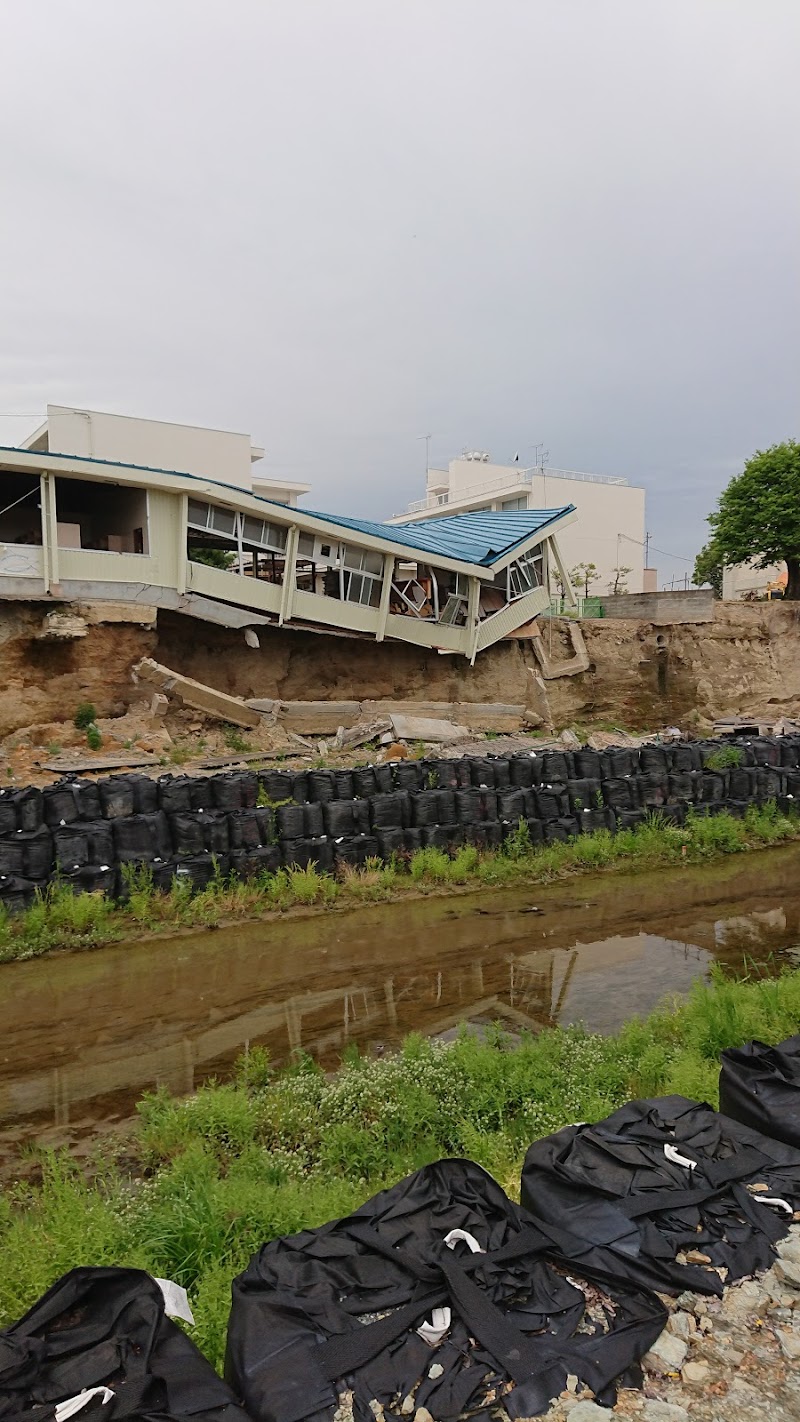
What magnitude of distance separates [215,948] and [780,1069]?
6.16 m

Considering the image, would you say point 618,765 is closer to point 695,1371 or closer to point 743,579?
point 695,1371

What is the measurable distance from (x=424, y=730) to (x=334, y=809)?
6824 millimetres

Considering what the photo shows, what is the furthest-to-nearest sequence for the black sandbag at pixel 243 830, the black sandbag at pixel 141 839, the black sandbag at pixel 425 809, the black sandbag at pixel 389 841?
the black sandbag at pixel 425 809
the black sandbag at pixel 389 841
the black sandbag at pixel 243 830
the black sandbag at pixel 141 839

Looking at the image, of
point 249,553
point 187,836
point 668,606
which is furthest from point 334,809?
point 668,606

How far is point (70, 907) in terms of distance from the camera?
9.44 meters

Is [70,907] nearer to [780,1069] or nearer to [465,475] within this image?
[780,1069]

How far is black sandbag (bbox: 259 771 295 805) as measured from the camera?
12.1m

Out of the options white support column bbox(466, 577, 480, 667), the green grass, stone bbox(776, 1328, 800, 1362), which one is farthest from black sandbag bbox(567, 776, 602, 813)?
stone bbox(776, 1328, 800, 1362)

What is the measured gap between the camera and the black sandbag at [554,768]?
43.9 ft

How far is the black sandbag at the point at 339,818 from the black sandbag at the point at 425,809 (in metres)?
0.92

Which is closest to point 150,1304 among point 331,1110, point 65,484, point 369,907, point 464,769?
point 331,1110

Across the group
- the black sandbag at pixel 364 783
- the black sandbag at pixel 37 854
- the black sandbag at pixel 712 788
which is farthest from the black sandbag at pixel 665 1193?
the black sandbag at pixel 712 788

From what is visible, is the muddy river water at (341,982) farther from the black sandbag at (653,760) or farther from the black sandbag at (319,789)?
the black sandbag at (653,760)

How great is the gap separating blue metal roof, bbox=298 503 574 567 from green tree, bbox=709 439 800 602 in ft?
34.7
